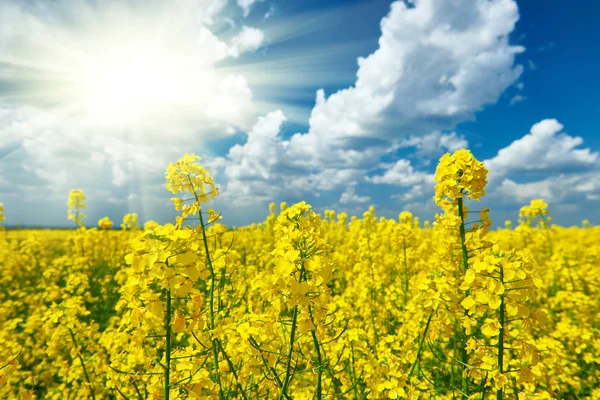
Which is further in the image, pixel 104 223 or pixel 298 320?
pixel 104 223

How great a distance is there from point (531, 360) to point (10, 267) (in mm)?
11324

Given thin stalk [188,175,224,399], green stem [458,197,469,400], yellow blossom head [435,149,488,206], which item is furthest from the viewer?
yellow blossom head [435,149,488,206]

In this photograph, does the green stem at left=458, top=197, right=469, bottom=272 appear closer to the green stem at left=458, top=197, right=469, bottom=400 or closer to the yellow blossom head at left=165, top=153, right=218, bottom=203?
the green stem at left=458, top=197, right=469, bottom=400

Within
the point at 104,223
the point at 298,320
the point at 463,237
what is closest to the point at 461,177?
the point at 463,237

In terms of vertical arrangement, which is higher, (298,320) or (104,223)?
(104,223)

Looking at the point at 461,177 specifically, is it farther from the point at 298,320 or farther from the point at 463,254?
the point at 298,320

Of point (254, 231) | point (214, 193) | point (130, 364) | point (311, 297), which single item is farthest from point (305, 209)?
point (254, 231)

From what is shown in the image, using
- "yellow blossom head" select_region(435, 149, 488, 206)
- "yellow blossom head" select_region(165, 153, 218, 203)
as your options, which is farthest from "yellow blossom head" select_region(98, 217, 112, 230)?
"yellow blossom head" select_region(435, 149, 488, 206)

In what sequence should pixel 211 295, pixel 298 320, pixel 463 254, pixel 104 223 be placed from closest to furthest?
1. pixel 298 320
2. pixel 211 295
3. pixel 463 254
4. pixel 104 223

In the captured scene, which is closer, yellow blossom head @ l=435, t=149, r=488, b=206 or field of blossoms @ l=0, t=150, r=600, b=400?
field of blossoms @ l=0, t=150, r=600, b=400

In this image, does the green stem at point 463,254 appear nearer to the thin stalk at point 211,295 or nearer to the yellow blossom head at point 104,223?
the thin stalk at point 211,295

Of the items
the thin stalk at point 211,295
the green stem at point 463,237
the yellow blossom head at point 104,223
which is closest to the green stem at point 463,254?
the green stem at point 463,237

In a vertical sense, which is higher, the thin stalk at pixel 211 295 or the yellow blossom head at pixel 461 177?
the yellow blossom head at pixel 461 177

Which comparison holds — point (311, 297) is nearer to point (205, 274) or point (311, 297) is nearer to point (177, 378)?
point (205, 274)
